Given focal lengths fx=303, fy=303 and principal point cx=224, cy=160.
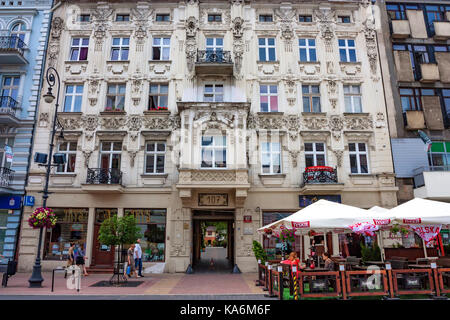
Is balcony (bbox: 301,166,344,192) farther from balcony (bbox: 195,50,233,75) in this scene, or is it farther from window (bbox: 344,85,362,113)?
balcony (bbox: 195,50,233,75)

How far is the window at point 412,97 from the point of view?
1867 cm

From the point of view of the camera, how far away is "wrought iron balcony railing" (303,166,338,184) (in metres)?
16.8

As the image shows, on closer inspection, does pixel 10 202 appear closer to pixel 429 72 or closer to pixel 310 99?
pixel 310 99

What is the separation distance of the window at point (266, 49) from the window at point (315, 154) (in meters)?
6.20

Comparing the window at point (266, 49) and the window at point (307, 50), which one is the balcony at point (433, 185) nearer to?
the window at point (307, 50)

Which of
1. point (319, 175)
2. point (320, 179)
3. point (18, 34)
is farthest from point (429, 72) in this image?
point (18, 34)

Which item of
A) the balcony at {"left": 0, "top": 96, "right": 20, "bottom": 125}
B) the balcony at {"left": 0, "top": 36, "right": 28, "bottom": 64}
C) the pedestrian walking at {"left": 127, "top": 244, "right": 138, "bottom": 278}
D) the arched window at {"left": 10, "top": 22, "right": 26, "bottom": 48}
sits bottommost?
the pedestrian walking at {"left": 127, "top": 244, "right": 138, "bottom": 278}

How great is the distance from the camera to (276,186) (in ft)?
56.8

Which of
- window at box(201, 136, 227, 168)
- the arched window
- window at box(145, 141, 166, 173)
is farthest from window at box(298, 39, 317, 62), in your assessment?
the arched window

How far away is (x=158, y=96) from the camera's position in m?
18.9

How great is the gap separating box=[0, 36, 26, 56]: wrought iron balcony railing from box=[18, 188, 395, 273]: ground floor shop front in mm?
9450

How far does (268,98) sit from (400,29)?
385 inches

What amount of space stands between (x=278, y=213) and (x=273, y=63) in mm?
9453

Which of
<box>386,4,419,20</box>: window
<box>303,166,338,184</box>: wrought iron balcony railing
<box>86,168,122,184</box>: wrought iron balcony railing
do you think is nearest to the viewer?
<box>303,166,338,184</box>: wrought iron balcony railing
